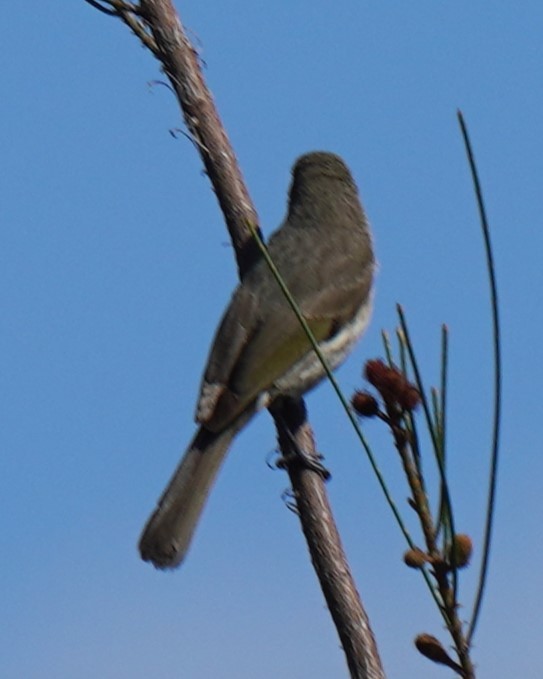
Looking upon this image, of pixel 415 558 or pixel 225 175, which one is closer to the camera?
pixel 415 558

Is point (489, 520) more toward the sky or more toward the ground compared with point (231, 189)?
more toward the ground

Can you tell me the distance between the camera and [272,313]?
5.85 metres

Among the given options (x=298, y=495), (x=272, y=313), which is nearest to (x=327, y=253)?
(x=272, y=313)

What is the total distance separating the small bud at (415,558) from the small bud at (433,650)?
93 millimetres

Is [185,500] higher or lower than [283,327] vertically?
lower

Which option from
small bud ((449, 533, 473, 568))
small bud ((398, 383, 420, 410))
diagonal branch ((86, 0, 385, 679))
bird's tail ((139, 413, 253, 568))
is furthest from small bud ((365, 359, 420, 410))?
bird's tail ((139, 413, 253, 568))

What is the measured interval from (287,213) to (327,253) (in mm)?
655

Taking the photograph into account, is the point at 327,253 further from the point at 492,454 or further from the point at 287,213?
the point at 492,454

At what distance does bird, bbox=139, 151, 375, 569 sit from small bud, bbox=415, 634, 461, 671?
2.86 metres

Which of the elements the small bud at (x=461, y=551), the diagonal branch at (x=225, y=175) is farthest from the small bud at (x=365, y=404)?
the diagonal branch at (x=225, y=175)

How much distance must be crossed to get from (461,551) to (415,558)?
71 mm

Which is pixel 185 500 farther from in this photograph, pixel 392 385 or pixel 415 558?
pixel 415 558

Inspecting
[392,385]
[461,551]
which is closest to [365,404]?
[392,385]

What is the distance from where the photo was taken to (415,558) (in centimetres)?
178
